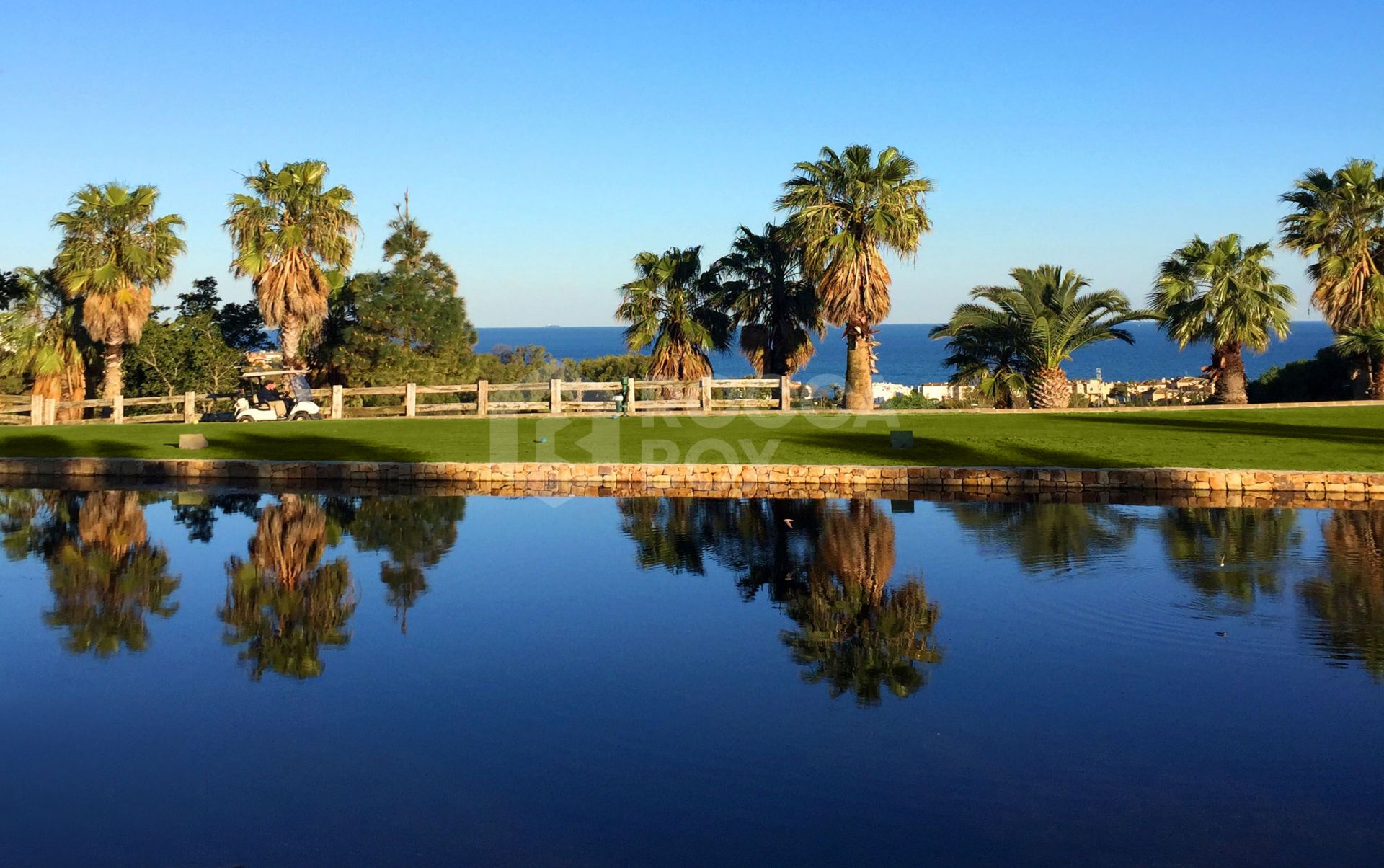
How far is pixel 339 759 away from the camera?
6.96 meters

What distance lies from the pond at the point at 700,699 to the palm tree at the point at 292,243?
20537 millimetres

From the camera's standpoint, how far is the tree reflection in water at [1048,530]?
13055 mm

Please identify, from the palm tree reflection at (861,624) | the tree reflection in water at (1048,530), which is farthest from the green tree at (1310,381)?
the palm tree reflection at (861,624)

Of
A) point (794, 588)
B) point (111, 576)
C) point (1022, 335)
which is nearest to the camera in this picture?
point (794, 588)

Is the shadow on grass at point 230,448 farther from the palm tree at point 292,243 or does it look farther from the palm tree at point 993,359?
the palm tree at point 993,359

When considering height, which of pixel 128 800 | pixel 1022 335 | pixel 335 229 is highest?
pixel 335 229

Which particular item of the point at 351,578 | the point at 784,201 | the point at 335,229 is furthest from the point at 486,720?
the point at 335,229

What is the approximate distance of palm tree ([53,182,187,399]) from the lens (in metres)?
33.4

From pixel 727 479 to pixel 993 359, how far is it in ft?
49.2

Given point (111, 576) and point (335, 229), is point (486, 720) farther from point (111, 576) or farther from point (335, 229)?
point (335, 229)

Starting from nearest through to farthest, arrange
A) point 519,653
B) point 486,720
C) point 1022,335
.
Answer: point 486,720, point 519,653, point 1022,335

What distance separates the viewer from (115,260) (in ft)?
112

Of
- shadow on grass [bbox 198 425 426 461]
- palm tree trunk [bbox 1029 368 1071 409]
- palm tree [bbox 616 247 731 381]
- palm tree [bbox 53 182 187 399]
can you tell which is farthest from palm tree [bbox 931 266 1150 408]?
palm tree [bbox 53 182 187 399]

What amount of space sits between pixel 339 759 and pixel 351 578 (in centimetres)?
543
